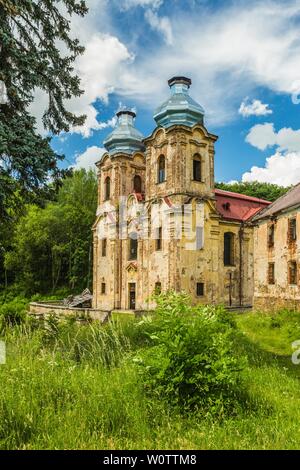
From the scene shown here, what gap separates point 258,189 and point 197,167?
27.9 meters

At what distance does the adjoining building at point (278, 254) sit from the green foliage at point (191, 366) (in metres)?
14.6

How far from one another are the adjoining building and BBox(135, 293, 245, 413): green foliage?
14.6 m

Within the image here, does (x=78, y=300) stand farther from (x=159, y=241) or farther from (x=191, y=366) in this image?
(x=191, y=366)

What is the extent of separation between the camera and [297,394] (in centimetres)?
735

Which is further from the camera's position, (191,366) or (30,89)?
(30,89)

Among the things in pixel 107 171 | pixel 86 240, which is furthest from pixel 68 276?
pixel 107 171

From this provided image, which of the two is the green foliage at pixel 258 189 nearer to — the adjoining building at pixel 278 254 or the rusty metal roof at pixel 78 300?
the rusty metal roof at pixel 78 300

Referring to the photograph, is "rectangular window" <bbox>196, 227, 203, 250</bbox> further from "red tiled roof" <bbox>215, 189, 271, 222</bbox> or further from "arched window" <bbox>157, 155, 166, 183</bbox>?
"arched window" <bbox>157, 155, 166, 183</bbox>

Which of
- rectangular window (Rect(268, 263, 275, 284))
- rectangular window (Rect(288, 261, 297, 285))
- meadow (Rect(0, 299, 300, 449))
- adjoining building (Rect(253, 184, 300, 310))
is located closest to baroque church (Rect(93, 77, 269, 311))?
adjoining building (Rect(253, 184, 300, 310))

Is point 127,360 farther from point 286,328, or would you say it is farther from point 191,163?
point 191,163

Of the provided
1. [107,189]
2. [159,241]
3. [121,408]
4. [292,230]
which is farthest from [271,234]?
[121,408]

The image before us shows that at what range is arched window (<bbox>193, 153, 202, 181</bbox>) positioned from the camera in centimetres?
2775

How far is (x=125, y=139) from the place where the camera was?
32.5m
